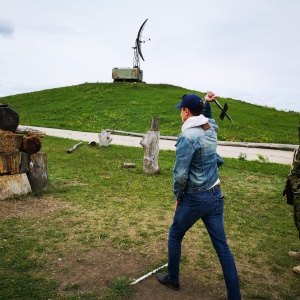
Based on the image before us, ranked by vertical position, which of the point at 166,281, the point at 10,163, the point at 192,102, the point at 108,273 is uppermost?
the point at 192,102

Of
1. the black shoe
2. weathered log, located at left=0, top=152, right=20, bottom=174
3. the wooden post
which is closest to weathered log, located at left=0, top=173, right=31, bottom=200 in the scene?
A: weathered log, located at left=0, top=152, right=20, bottom=174

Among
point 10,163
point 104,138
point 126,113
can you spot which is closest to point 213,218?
point 10,163

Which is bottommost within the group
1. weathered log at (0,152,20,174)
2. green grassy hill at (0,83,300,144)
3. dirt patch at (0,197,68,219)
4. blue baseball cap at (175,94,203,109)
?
dirt patch at (0,197,68,219)

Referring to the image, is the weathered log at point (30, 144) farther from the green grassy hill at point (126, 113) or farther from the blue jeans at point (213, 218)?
the green grassy hill at point (126, 113)

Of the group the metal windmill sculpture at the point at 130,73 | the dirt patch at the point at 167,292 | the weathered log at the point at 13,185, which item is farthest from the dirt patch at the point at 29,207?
the metal windmill sculpture at the point at 130,73

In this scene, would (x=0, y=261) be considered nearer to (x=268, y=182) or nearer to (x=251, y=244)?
(x=251, y=244)

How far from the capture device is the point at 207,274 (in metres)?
4.63

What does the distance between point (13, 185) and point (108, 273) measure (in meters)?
4.16

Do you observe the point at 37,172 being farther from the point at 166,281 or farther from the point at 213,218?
the point at 213,218

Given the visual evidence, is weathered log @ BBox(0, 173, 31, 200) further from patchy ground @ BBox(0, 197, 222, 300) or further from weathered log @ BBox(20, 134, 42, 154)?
patchy ground @ BBox(0, 197, 222, 300)

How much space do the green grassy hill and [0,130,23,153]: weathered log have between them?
54.6 ft

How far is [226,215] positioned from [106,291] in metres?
3.86

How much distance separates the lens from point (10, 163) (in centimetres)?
754

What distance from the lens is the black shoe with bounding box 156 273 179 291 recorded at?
418 cm
